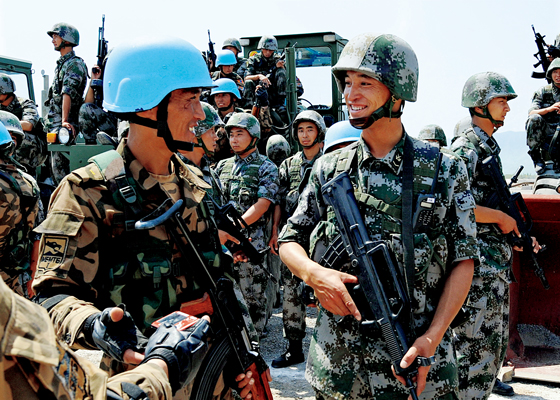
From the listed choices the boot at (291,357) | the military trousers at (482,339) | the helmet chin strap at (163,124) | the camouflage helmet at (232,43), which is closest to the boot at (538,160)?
the military trousers at (482,339)

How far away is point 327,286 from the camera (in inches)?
82.8

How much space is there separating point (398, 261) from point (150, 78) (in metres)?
1.21

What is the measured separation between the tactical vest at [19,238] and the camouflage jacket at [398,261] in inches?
105

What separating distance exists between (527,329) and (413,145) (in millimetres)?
4090

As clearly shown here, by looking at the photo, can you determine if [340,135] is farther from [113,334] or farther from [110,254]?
[113,334]

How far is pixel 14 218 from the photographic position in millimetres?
3928

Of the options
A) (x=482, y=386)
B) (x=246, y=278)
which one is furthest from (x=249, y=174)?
(x=482, y=386)

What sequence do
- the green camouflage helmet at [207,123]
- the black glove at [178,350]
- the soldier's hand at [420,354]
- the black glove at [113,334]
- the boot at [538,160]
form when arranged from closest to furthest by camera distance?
the black glove at [178,350]
the black glove at [113,334]
the soldier's hand at [420,354]
the green camouflage helmet at [207,123]
the boot at [538,160]

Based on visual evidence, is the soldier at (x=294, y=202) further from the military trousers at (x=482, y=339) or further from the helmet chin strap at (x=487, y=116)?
the military trousers at (x=482, y=339)

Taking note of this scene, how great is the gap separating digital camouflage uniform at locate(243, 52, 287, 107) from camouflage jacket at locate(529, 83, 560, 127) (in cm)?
405

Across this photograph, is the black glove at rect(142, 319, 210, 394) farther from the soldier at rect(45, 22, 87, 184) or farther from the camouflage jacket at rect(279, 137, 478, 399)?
the soldier at rect(45, 22, 87, 184)

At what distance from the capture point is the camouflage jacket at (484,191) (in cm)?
405

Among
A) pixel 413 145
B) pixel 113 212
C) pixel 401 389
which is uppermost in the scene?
pixel 413 145

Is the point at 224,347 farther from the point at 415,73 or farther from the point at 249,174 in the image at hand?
the point at 249,174
